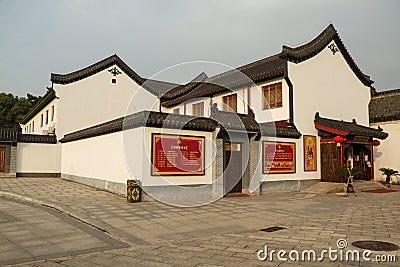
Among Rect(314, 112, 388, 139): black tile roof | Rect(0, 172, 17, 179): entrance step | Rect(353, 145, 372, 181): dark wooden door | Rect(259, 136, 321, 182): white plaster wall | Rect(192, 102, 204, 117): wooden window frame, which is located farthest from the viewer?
Rect(192, 102, 204, 117): wooden window frame

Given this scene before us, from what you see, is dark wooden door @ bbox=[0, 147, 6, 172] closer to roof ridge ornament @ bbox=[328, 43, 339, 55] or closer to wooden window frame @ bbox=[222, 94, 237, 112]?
wooden window frame @ bbox=[222, 94, 237, 112]

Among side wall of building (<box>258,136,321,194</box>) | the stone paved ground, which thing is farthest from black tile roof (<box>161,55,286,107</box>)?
the stone paved ground

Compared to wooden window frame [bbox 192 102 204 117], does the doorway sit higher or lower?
lower

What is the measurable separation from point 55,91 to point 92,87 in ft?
6.96

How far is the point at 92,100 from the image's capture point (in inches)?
827

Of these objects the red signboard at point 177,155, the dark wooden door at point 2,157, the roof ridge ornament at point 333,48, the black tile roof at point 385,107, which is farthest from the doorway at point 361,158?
the dark wooden door at point 2,157

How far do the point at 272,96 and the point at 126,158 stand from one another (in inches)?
316

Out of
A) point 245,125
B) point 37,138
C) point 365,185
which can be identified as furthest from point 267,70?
point 37,138

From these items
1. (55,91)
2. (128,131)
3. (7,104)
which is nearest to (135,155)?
(128,131)

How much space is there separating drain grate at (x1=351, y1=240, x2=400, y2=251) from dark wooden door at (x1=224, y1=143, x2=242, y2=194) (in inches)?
269

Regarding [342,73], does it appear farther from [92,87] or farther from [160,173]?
[92,87]

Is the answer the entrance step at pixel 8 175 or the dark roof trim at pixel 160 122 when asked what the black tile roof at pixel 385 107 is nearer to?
the dark roof trim at pixel 160 122

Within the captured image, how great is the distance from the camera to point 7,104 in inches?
1511

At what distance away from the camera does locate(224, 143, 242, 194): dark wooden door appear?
12.8m
